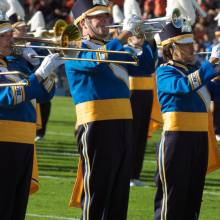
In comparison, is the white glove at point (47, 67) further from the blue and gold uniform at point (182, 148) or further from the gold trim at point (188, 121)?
the gold trim at point (188, 121)

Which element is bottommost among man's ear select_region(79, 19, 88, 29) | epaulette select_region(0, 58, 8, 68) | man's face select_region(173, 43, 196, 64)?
man's face select_region(173, 43, 196, 64)

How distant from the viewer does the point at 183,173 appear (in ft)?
23.4

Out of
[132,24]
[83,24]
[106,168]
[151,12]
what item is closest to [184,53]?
[132,24]

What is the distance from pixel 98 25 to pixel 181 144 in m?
A: 1.10

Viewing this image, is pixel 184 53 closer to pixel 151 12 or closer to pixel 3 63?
pixel 3 63

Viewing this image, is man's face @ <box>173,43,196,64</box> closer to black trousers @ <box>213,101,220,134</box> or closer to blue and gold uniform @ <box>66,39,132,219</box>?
blue and gold uniform @ <box>66,39,132,219</box>

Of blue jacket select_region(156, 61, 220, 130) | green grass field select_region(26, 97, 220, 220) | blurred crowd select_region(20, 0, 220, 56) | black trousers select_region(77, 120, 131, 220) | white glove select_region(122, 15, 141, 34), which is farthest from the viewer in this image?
blurred crowd select_region(20, 0, 220, 56)

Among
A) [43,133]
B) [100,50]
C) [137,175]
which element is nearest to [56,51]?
[100,50]

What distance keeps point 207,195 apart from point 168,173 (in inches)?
118

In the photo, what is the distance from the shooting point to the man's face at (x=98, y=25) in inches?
288

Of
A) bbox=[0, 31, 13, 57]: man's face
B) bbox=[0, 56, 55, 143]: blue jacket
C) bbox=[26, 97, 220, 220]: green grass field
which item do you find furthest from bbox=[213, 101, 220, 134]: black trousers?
bbox=[0, 31, 13, 57]: man's face

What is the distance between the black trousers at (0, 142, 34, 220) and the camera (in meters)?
6.40

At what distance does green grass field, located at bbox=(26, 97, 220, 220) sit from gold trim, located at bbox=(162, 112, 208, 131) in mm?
1769

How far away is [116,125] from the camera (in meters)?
7.21
